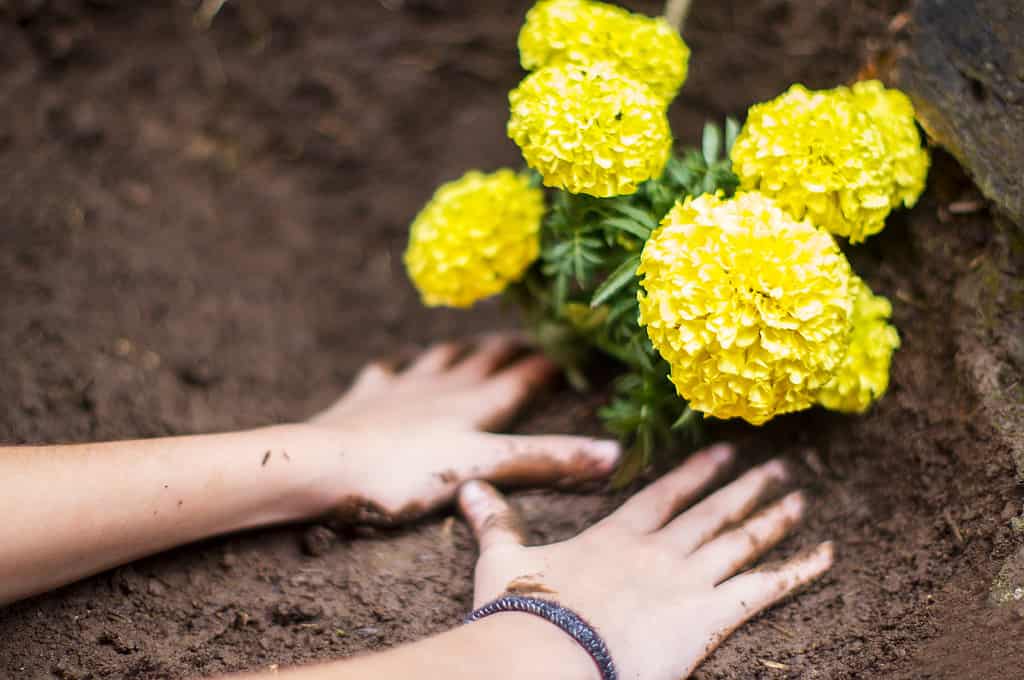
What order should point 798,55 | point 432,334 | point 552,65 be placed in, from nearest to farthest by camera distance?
point 552,65 < point 798,55 < point 432,334

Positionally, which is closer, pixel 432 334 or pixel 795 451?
pixel 795 451

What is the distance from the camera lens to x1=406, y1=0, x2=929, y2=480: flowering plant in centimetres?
137

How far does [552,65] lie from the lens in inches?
66.6

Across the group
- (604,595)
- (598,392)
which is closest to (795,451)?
(598,392)

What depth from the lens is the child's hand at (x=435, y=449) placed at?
1801 millimetres

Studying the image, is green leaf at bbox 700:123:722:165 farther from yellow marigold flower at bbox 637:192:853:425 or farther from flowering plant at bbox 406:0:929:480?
yellow marigold flower at bbox 637:192:853:425

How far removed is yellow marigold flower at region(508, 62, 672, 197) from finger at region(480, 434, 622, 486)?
0.62 metres

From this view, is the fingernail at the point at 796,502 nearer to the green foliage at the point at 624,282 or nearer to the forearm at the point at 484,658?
the green foliage at the point at 624,282

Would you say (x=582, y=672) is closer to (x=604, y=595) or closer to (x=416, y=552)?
(x=604, y=595)

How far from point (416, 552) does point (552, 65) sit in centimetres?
102

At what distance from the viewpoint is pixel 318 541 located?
179cm

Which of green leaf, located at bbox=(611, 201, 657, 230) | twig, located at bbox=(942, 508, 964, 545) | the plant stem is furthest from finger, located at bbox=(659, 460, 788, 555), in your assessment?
the plant stem

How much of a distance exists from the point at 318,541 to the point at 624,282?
2.72 ft

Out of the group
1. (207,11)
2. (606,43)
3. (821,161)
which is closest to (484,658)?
(821,161)
